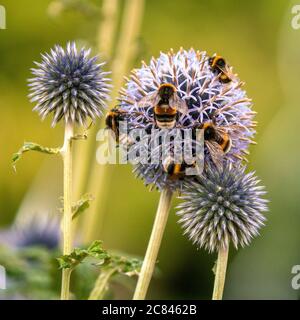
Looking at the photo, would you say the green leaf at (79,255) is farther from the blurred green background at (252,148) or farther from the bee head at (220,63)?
the blurred green background at (252,148)

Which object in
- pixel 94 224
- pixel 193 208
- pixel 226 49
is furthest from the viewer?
pixel 226 49

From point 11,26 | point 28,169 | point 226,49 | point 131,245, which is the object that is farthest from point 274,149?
point 11,26

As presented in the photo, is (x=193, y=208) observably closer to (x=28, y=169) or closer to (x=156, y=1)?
(x=28, y=169)

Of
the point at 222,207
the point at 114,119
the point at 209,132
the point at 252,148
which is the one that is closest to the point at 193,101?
the point at 209,132

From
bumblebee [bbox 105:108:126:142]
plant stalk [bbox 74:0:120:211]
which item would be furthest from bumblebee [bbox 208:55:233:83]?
plant stalk [bbox 74:0:120:211]

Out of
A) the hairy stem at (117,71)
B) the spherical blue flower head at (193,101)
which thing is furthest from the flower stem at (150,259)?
the hairy stem at (117,71)

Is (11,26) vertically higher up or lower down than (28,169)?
higher up

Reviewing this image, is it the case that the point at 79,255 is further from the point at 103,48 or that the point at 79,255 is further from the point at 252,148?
the point at 252,148

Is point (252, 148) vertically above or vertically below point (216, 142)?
above
